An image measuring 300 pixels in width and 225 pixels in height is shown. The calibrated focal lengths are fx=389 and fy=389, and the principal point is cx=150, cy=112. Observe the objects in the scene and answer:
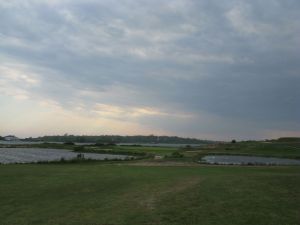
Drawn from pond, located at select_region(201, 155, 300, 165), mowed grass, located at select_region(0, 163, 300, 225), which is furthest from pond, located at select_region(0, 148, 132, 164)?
mowed grass, located at select_region(0, 163, 300, 225)

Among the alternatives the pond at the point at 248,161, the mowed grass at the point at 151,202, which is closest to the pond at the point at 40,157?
the pond at the point at 248,161

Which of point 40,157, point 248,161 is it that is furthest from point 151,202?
point 40,157

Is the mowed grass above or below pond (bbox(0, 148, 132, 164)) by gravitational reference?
below

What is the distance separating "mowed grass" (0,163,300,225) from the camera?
1522 cm

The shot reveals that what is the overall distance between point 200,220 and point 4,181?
57.7 feet

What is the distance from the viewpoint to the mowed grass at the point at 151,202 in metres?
15.2

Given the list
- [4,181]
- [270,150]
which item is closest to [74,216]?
[4,181]

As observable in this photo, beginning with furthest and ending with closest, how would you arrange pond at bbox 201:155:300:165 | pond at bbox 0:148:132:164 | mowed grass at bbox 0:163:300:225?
pond at bbox 0:148:132:164 → pond at bbox 201:155:300:165 → mowed grass at bbox 0:163:300:225

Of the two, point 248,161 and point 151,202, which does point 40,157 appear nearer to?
point 248,161

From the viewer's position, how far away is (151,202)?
18.4 meters

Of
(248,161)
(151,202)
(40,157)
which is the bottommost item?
(151,202)

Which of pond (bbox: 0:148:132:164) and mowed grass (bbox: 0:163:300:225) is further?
pond (bbox: 0:148:132:164)

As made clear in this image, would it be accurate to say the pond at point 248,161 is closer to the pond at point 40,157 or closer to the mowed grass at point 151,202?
the pond at point 40,157

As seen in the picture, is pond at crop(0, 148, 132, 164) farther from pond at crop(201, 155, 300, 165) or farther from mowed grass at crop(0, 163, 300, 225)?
mowed grass at crop(0, 163, 300, 225)
